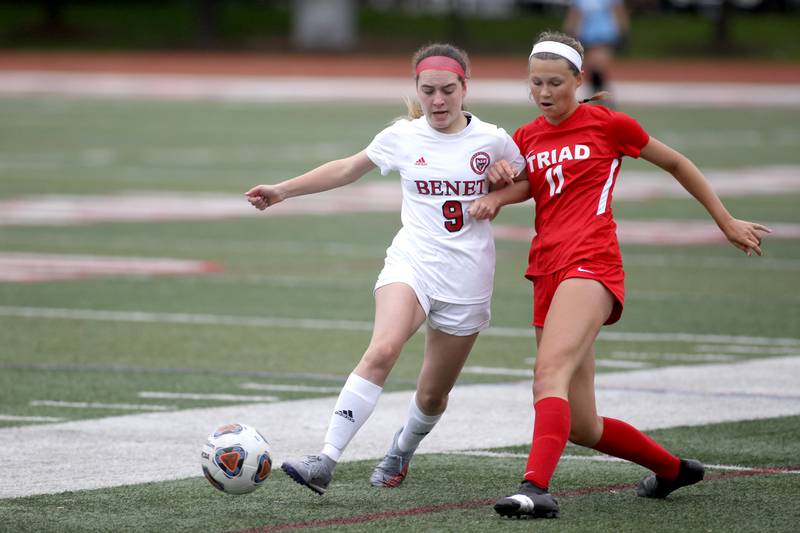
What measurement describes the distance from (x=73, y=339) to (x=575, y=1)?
53.0 feet

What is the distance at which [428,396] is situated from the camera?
752cm

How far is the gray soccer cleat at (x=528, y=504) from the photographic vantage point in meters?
6.57

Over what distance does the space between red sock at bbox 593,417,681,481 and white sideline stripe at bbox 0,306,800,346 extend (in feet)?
16.0

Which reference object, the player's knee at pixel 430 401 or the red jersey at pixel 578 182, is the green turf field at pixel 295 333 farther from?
the red jersey at pixel 578 182

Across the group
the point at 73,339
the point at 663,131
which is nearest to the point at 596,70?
the point at 663,131

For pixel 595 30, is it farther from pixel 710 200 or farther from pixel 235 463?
pixel 235 463

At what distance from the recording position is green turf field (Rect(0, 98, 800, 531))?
698 centimetres

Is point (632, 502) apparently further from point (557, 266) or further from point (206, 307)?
point (206, 307)

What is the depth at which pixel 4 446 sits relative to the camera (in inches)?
330

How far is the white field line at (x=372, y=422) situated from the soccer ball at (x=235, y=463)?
2.20ft

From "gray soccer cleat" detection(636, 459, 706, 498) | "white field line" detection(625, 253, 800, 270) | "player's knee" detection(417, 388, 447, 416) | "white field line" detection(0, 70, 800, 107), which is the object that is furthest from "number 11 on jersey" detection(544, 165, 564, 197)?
"white field line" detection(0, 70, 800, 107)

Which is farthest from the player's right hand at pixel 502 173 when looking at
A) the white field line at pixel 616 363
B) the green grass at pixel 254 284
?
the white field line at pixel 616 363

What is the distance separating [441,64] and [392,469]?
185cm

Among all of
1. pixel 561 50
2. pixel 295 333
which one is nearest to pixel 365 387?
pixel 561 50
